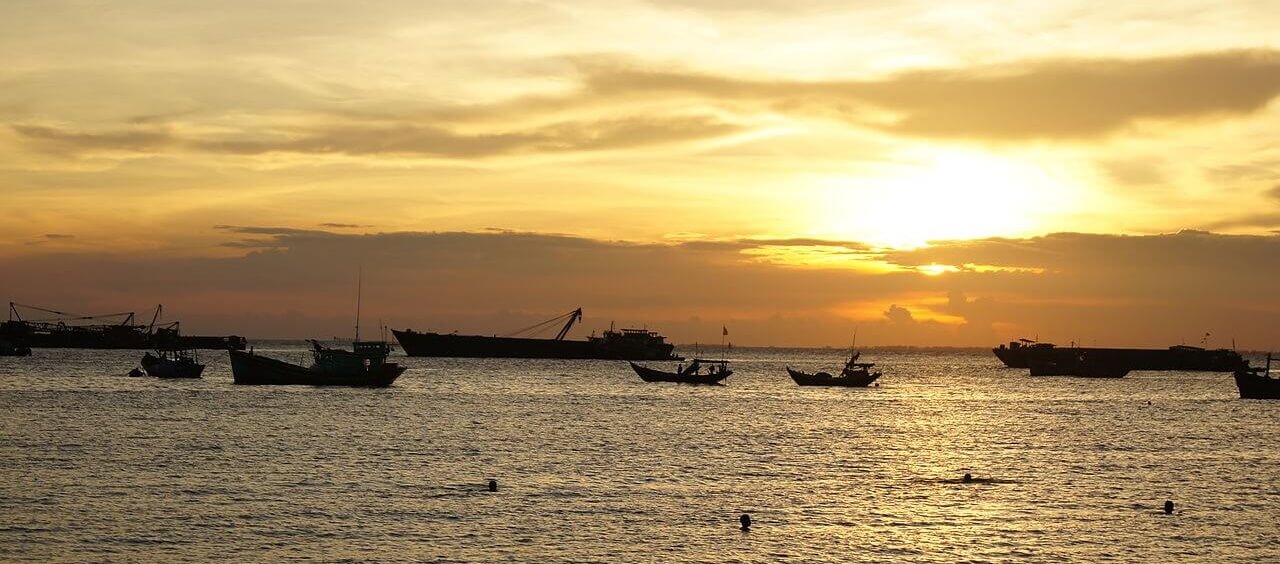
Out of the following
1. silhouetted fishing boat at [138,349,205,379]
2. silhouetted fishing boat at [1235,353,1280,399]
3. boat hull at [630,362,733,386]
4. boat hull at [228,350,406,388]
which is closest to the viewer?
boat hull at [228,350,406,388]

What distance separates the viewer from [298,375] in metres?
135

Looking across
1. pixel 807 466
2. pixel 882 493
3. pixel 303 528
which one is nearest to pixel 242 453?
pixel 303 528

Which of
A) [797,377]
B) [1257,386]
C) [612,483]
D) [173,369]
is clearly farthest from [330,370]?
[1257,386]

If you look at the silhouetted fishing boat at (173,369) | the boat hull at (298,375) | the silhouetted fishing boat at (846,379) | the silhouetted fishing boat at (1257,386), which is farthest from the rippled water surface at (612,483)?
the silhouetted fishing boat at (846,379)

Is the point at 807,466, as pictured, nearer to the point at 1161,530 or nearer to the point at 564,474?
the point at 564,474

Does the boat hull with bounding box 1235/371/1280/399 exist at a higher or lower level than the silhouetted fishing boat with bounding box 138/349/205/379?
higher

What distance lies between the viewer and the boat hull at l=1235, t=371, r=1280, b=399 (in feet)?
459

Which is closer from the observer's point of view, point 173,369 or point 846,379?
point 173,369

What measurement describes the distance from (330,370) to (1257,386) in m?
103

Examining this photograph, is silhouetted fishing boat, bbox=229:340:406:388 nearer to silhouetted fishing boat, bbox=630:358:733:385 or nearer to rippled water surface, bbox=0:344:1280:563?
rippled water surface, bbox=0:344:1280:563

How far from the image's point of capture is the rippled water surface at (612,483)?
135 ft

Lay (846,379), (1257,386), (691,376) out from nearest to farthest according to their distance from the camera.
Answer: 1. (1257,386)
2. (846,379)
3. (691,376)

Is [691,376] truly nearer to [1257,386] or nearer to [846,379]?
[846,379]

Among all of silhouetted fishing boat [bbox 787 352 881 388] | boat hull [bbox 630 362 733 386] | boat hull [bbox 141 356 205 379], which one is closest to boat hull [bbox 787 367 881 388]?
silhouetted fishing boat [bbox 787 352 881 388]
